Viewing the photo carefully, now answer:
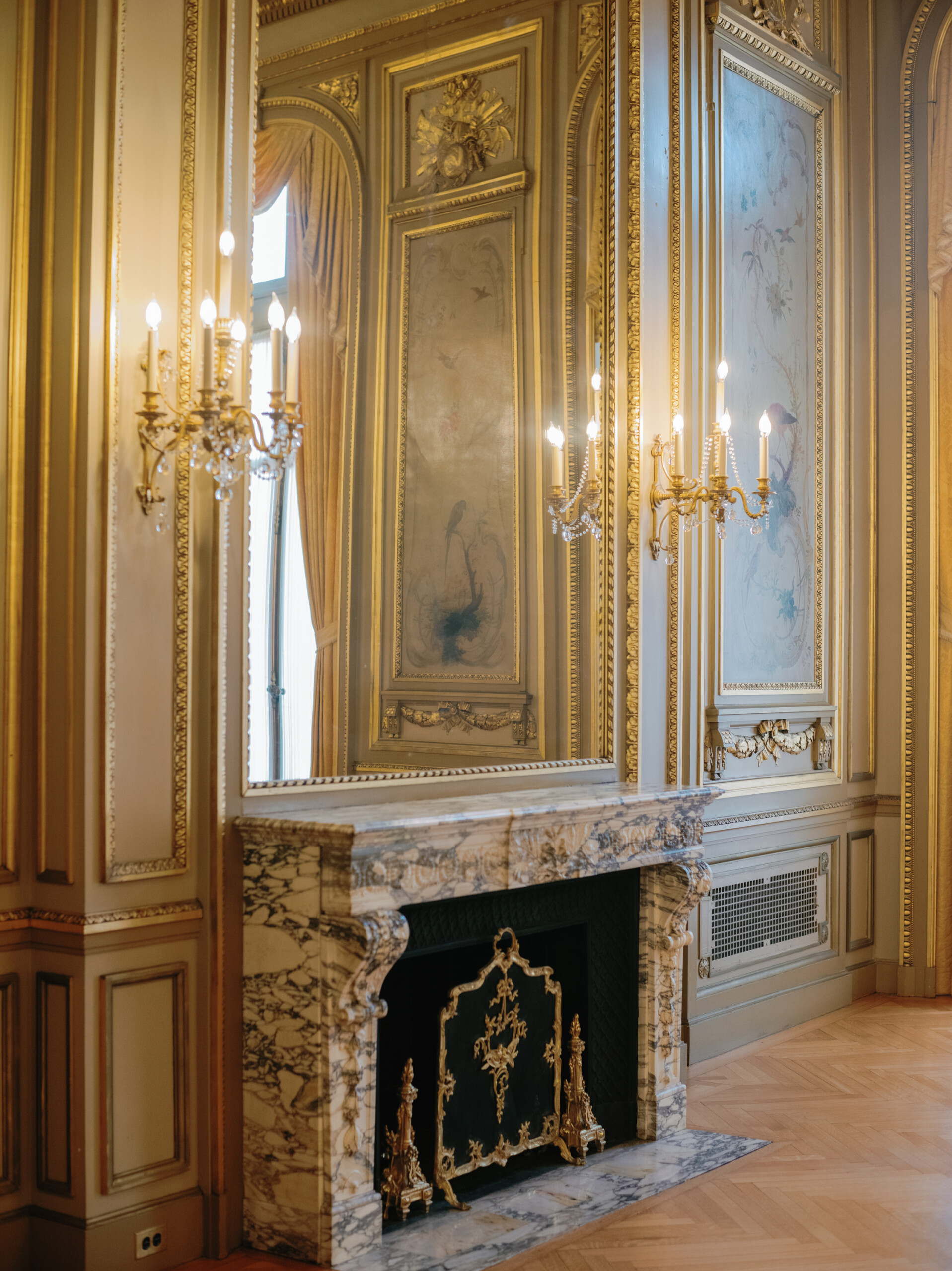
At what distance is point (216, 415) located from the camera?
307 cm

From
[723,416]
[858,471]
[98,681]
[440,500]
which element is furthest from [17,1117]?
[858,471]

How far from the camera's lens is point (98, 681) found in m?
3.06

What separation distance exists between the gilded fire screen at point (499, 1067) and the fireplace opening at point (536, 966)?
0.12 ft

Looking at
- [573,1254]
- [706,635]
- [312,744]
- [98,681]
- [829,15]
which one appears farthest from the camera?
[829,15]

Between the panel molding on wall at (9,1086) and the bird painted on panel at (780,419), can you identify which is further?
the bird painted on panel at (780,419)

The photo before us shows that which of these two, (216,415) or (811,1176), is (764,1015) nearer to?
(811,1176)

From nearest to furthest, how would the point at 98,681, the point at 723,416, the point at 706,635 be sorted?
A: 1. the point at 98,681
2. the point at 723,416
3. the point at 706,635

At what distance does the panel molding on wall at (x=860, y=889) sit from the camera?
586 centimetres

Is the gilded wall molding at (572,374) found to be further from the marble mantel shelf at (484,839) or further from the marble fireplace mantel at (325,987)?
the marble fireplace mantel at (325,987)

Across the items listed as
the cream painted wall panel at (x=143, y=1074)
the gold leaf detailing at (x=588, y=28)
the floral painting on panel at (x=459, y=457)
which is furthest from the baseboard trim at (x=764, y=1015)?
the gold leaf detailing at (x=588, y=28)

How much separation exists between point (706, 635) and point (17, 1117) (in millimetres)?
2990

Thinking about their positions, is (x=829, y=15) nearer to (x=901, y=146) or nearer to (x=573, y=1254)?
(x=901, y=146)

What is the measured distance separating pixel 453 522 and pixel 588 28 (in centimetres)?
184

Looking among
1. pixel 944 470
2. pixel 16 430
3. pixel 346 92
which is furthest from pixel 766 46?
pixel 16 430
